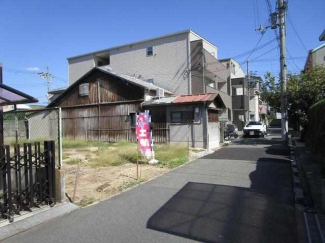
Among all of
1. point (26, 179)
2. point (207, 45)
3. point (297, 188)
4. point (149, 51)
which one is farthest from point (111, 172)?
point (207, 45)

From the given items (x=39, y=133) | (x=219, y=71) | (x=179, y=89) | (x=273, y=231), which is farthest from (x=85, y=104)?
(x=273, y=231)

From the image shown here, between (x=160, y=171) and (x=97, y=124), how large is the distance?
1296 cm

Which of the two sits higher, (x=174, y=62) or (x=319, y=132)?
(x=174, y=62)

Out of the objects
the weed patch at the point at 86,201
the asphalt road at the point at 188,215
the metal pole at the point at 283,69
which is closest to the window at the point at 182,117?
the metal pole at the point at 283,69

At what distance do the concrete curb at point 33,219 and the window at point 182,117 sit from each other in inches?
463

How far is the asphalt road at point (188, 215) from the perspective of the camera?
431cm

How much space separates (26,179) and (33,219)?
2.58 feet

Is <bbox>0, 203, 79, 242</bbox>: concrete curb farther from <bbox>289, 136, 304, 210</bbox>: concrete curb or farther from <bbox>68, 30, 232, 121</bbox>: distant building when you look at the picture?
<bbox>68, 30, 232, 121</bbox>: distant building

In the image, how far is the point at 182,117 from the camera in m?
17.2

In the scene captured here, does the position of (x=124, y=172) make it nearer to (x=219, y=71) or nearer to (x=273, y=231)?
(x=273, y=231)

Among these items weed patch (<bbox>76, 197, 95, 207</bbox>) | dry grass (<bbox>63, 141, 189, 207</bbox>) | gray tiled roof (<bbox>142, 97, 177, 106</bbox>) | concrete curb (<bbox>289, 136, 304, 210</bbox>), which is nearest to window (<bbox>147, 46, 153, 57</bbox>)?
gray tiled roof (<bbox>142, 97, 177, 106</bbox>)

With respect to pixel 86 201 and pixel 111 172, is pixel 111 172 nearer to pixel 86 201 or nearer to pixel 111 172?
pixel 111 172

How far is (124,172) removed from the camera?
9.39 m

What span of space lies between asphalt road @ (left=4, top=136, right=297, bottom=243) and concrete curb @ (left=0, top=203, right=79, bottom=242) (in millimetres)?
157
